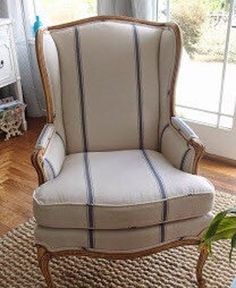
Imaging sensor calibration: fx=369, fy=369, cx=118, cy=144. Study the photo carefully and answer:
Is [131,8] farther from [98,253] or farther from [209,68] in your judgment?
[98,253]

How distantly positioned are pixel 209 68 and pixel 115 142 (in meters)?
0.94

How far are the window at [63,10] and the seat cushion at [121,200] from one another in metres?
1.64

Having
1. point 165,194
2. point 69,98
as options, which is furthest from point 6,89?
point 165,194

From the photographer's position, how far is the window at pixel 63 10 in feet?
8.64

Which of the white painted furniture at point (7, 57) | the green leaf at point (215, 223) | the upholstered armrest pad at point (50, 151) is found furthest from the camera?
the white painted furniture at point (7, 57)

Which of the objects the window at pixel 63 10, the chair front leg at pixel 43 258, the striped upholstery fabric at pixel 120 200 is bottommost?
the chair front leg at pixel 43 258

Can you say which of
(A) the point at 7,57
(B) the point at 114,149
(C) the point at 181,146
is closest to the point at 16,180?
(B) the point at 114,149

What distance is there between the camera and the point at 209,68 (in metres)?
2.26

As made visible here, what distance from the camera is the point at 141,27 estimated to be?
1.67m

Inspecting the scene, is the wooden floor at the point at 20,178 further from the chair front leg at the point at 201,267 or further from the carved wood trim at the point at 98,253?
the chair front leg at the point at 201,267

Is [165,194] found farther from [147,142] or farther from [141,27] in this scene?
[141,27]

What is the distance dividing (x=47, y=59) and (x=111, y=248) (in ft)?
2.68

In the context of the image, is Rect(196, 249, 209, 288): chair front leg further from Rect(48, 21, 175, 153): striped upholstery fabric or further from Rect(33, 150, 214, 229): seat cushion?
Rect(48, 21, 175, 153): striped upholstery fabric

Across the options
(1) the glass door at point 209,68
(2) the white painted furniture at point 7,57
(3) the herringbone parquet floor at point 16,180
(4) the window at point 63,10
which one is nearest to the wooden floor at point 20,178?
(3) the herringbone parquet floor at point 16,180
